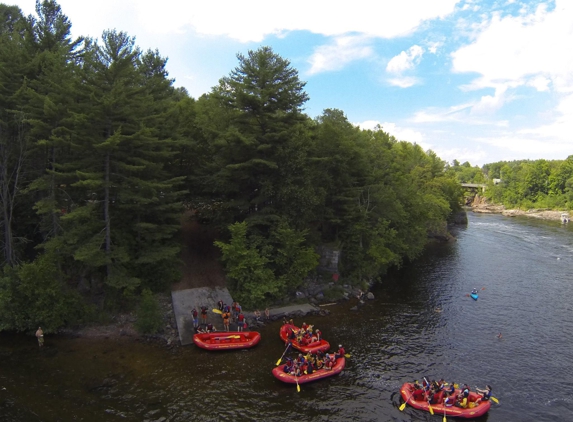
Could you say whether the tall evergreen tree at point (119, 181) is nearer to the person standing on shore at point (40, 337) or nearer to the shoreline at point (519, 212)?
the person standing on shore at point (40, 337)

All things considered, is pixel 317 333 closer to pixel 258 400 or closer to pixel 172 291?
pixel 258 400

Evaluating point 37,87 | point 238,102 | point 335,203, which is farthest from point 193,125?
point 335,203

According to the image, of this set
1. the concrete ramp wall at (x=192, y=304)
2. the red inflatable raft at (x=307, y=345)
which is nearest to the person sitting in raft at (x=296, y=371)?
the red inflatable raft at (x=307, y=345)

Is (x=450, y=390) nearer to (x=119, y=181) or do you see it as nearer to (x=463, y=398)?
(x=463, y=398)

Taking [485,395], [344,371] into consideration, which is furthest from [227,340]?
[485,395]

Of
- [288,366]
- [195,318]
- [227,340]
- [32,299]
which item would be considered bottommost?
[288,366]

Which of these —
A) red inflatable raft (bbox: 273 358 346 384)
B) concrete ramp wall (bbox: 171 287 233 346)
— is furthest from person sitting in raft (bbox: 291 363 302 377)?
concrete ramp wall (bbox: 171 287 233 346)

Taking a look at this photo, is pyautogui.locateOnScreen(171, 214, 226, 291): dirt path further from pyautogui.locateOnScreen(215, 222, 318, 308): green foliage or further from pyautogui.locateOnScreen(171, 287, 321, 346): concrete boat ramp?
pyautogui.locateOnScreen(215, 222, 318, 308): green foliage
